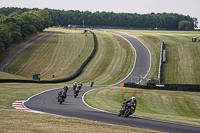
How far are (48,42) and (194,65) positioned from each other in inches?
2003

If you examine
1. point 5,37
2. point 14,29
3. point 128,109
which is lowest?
point 128,109

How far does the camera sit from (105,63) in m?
75.3

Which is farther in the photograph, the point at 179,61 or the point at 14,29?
the point at 14,29

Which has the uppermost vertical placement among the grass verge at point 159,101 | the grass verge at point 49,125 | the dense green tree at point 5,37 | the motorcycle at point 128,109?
the dense green tree at point 5,37

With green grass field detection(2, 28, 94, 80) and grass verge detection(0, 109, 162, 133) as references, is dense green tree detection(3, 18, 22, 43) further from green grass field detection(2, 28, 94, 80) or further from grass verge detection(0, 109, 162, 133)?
grass verge detection(0, 109, 162, 133)

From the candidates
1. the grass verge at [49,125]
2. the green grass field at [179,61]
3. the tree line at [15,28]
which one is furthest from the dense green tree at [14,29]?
the grass verge at [49,125]

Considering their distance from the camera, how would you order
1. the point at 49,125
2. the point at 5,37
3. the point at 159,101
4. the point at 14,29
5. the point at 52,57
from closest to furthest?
the point at 49,125 < the point at 159,101 < the point at 52,57 < the point at 5,37 < the point at 14,29

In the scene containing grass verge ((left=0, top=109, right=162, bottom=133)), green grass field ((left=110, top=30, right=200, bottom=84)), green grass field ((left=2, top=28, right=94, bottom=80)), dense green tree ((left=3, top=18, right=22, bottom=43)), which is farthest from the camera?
dense green tree ((left=3, top=18, right=22, bottom=43))

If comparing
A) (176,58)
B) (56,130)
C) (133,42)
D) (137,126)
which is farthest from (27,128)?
(133,42)

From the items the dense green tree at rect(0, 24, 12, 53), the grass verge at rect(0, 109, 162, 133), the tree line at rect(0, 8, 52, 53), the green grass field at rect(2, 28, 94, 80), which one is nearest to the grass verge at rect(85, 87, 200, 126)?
the grass verge at rect(0, 109, 162, 133)

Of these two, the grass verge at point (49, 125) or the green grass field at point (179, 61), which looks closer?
the grass verge at point (49, 125)

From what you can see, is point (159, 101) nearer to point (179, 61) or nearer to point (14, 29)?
point (179, 61)

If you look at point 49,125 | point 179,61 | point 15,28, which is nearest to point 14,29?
point 15,28

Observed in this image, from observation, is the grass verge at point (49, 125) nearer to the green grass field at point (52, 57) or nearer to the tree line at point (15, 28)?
the green grass field at point (52, 57)
